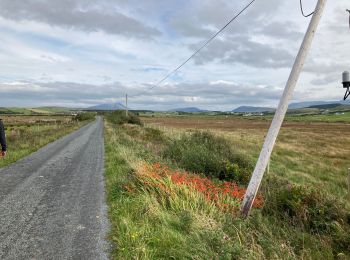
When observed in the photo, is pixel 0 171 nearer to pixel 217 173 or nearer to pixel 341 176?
pixel 217 173

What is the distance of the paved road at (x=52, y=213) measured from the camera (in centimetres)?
577

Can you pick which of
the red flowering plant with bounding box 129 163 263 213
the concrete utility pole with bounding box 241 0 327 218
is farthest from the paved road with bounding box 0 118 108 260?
the concrete utility pole with bounding box 241 0 327 218

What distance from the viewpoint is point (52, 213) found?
785 centimetres

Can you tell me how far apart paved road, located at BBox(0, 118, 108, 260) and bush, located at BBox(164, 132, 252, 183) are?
167 inches

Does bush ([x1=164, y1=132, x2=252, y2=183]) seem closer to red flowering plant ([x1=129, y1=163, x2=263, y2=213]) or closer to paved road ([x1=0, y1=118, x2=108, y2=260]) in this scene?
paved road ([x1=0, y1=118, x2=108, y2=260])

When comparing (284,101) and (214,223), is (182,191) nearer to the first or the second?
(214,223)

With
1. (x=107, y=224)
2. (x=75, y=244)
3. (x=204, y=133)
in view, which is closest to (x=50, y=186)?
(x=107, y=224)

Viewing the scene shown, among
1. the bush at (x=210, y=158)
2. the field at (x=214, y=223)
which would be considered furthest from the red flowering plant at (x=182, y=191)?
the bush at (x=210, y=158)

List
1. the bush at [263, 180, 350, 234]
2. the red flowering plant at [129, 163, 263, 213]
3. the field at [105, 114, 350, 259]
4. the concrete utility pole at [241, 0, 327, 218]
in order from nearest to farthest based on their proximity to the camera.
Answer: the field at [105, 114, 350, 259] → the concrete utility pole at [241, 0, 327, 218] → the bush at [263, 180, 350, 234] → the red flowering plant at [129, 163, 263, 213]

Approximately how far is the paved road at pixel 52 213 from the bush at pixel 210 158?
4243 mm

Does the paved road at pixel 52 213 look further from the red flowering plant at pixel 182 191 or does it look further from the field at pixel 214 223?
the red flowering plant at pixel 182 191

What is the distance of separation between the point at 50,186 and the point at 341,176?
1576 centimetres

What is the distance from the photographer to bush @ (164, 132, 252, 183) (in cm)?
1462

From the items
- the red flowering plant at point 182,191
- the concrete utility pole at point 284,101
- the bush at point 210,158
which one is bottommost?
the bush at point 210,158
